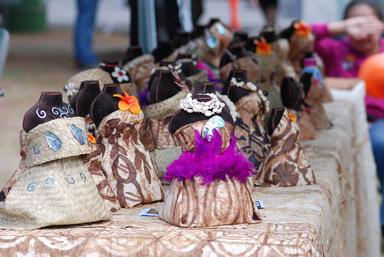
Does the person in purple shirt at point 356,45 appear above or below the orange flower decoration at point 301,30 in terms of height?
below

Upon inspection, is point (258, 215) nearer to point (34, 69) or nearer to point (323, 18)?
point (323, 18)

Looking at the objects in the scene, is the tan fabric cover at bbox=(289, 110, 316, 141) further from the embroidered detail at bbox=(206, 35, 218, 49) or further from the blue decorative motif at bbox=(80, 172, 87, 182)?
the blue decorative motif at bbox=(80, 172, 87, 182)

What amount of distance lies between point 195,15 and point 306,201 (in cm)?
321

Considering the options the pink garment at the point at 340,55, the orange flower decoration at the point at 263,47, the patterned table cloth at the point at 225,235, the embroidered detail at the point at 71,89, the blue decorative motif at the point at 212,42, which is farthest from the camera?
the pink garment at the point at 340,55

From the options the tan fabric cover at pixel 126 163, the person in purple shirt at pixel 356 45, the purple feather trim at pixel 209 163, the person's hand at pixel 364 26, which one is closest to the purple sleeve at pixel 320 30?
the person in purple shirt at pixel 356 45

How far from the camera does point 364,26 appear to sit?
→ 315 cm

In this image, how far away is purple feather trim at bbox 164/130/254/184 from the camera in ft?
4.84

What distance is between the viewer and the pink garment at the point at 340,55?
3.31m

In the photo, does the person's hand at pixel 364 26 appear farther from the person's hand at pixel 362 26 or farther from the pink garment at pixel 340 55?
the pink garment at pixel 340 55

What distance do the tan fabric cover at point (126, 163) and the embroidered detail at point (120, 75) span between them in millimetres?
244

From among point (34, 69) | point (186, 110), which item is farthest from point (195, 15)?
point (186, 110)

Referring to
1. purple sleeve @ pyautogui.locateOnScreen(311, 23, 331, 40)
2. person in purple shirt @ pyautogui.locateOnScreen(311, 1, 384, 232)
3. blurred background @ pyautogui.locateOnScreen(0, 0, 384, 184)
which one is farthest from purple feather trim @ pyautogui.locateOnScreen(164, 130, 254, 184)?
blurred background @ pyautogui.locateOnScreen(0, 0, 384, 184)

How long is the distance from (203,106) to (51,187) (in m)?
0.31

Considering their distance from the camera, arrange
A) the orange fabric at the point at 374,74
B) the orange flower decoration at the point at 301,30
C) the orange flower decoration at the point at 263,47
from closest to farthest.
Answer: the orange flower decoration at the point at 263,47
the orange flower decoration at the point at 301,30
the orange fabric at the point at 374,74
